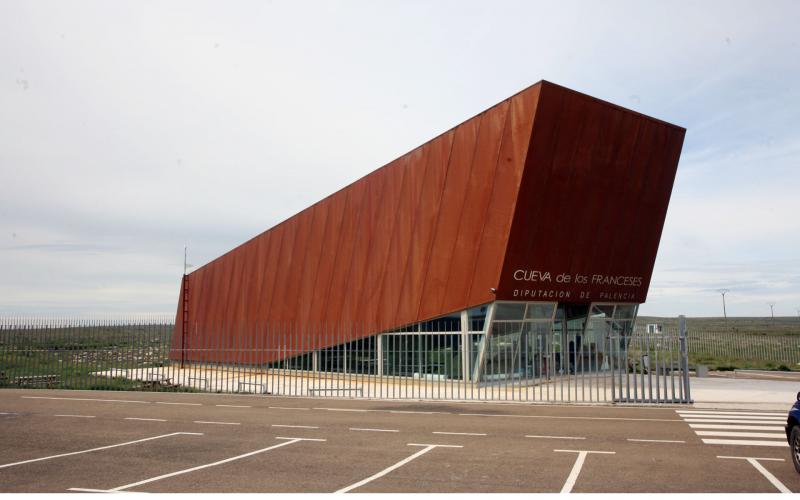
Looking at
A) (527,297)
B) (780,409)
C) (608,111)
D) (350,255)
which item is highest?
(608,111)

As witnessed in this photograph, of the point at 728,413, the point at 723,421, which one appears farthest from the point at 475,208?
the point at 723,421

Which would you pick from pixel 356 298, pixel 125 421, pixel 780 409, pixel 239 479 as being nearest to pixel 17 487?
pixel 239 479

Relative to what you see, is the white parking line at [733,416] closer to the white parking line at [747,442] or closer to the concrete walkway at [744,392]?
the concrete walkway at [744,392]

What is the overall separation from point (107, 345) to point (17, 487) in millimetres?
26656

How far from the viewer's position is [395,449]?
12719mm

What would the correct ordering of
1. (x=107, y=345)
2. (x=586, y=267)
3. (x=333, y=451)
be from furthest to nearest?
(x=107, y=345) < (x=586, y=267) < (x=333, y=451)

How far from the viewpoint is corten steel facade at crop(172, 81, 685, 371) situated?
89.2 ft

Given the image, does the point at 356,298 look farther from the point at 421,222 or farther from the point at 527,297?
the point at 527,297

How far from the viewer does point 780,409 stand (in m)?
19.0

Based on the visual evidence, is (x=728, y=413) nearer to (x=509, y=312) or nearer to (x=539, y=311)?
(x=509, y=312)

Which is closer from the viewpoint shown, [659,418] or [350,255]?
[659,418]

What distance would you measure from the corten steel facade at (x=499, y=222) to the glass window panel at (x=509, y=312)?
16.2 inches

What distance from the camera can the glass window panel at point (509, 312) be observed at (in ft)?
93.7

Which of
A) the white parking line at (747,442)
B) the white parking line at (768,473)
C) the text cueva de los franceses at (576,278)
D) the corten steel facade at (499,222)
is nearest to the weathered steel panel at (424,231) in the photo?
the corten steel facade at (499,222)
